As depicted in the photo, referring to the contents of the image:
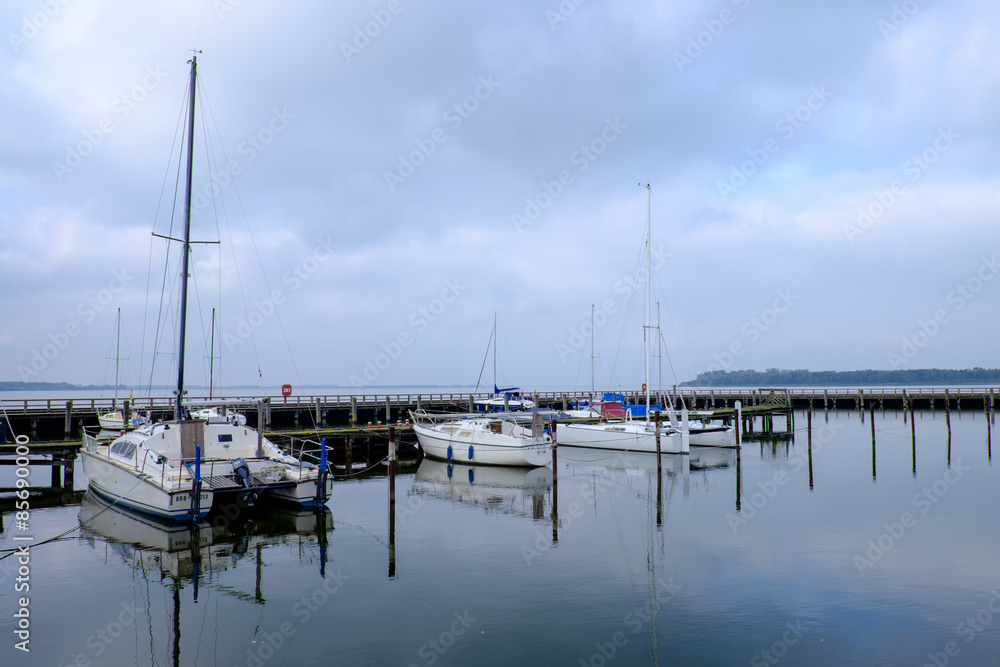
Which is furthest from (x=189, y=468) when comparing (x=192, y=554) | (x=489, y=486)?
A: (x=489, y=486)

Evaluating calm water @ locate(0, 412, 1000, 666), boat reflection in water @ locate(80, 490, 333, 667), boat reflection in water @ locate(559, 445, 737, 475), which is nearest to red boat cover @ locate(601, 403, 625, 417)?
boat reflection in water @ locate(559, 445, 737, 475)

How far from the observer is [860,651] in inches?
445

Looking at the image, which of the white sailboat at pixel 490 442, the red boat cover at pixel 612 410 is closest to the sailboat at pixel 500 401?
the red boat cover at pixel 612 410

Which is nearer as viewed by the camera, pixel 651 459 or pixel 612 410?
pixel 651 459

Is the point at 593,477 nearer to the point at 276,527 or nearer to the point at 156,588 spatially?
the point at 276,527

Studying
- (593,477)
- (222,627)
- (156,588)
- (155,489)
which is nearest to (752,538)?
(593,477)

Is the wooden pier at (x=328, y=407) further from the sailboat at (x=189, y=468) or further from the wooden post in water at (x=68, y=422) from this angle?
the sailboat at (x=189, y=468)

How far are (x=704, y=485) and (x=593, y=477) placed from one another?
17.0ft

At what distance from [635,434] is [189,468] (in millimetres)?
25393

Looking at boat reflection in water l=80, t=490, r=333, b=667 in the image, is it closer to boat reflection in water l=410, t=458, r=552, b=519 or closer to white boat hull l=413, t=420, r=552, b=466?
boat reflection in water l=410, t=458, r=552, b=519

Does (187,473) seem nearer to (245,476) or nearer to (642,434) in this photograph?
(245,476)

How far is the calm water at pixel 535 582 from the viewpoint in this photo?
11.5m

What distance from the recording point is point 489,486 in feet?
93.7

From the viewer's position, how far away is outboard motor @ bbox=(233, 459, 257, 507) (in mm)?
20281
